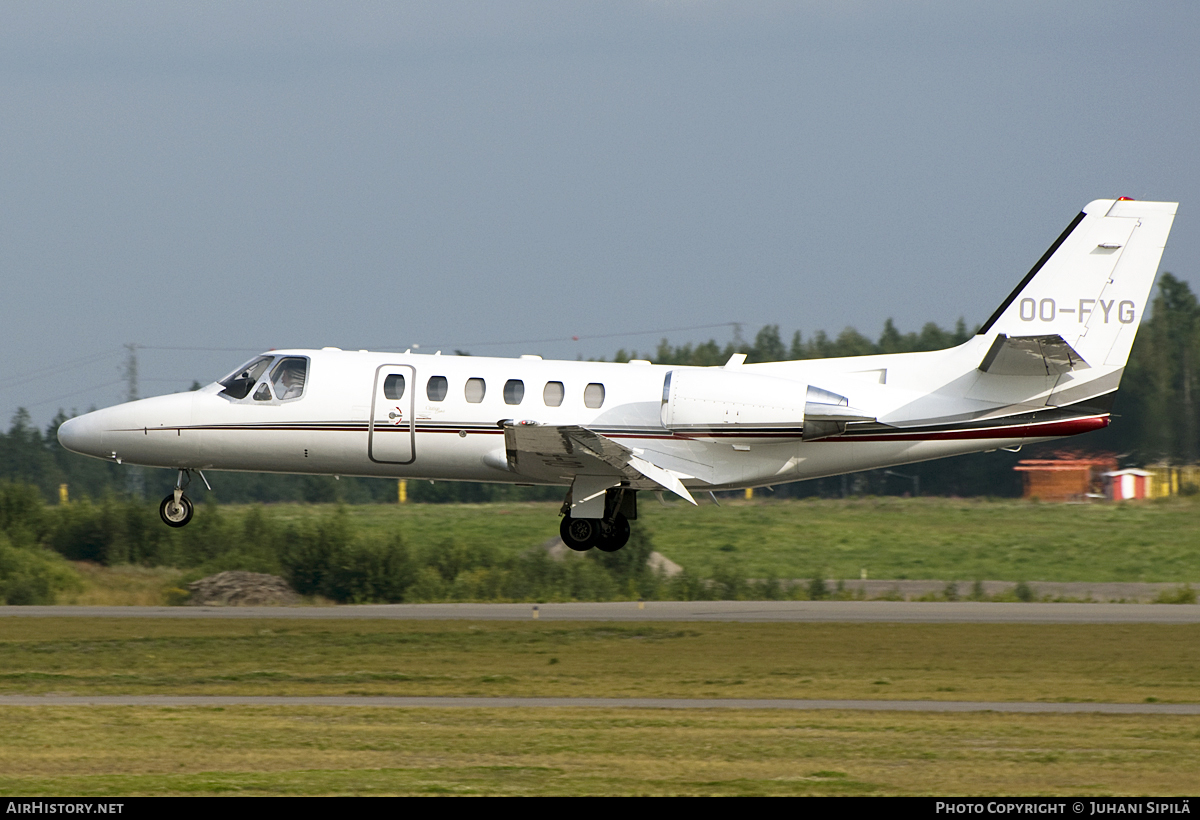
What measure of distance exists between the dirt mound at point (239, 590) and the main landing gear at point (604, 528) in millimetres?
16617

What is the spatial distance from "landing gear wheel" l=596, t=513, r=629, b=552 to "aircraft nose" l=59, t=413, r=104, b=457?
27.6 ft

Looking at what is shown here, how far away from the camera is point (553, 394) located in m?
21.0

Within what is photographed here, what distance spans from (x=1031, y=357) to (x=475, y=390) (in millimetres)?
8563

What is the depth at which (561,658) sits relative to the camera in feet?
74.2

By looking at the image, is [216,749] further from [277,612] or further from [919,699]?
[277,612]

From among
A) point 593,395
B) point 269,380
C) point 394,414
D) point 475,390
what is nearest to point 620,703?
point 593,395

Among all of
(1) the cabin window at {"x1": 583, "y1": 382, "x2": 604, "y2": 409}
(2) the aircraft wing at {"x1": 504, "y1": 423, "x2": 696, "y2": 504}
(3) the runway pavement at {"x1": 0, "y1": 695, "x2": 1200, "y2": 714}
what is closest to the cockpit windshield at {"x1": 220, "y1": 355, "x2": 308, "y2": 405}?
(2) the aircraft wing at {"x1": 504, "y1": 423, "x2": 696, "y2": 504}

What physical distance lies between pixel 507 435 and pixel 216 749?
684cm

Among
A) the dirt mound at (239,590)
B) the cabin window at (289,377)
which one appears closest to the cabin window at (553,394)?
the cabin window at (289,377)

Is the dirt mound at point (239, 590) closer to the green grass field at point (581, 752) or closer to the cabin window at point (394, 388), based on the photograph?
the cabin window at point (394, 388)

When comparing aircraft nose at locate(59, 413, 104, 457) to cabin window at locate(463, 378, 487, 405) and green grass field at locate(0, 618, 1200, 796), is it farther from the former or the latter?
cabin window at locate(463, 378, 487, 405)

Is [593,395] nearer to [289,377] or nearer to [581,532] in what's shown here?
[581,532]

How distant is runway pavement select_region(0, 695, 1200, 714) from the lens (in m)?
18.0
